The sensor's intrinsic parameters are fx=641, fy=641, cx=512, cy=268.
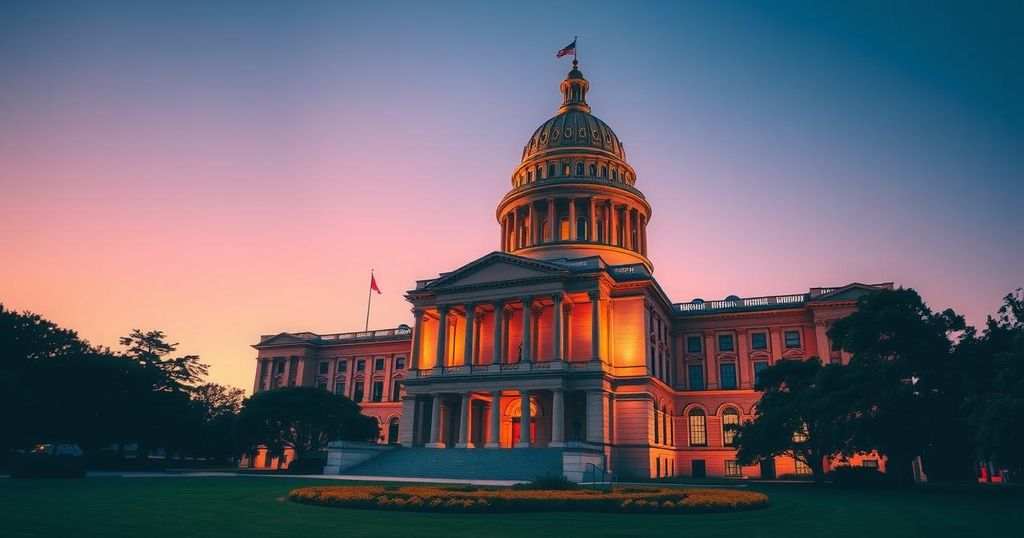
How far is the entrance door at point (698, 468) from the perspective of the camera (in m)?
59.4

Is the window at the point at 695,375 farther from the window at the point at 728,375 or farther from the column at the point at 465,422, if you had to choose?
the column at the point at 465,422

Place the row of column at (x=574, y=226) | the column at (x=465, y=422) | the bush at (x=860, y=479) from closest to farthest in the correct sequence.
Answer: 1. the bush at (x=860, y=479)
2. the column at (x=465, y=422)
3. the row of column at (x=574, y=226)

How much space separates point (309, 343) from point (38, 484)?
53.9 metres

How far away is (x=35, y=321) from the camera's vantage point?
2133 inches

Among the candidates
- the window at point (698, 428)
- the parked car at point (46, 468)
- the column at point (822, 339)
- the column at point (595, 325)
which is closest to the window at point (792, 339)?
the column at point (822, 339)

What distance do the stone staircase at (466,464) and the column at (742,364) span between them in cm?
2507

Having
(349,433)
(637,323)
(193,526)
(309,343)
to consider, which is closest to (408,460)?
(349,433)

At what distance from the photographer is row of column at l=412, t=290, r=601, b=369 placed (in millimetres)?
52281

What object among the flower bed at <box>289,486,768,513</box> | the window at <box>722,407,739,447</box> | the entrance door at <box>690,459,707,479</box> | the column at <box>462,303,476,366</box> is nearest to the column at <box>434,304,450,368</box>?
the column at <box>462,303,476,366</box>

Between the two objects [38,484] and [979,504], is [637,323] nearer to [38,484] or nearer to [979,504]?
[979,504]

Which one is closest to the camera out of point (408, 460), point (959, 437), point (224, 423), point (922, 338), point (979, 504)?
point (979, 504)

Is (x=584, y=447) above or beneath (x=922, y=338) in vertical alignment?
beneath

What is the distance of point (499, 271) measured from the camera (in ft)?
184

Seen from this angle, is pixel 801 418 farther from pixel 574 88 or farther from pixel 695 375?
pixel 574 88
